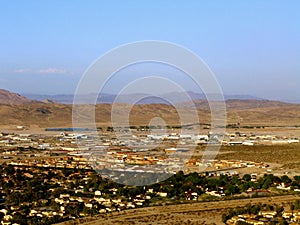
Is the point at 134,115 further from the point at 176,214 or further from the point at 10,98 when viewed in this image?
the point at 176,214

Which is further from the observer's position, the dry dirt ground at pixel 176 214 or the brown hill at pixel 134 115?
the brown hill at pixel 134 115

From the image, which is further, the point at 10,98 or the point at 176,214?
the point at 10,98

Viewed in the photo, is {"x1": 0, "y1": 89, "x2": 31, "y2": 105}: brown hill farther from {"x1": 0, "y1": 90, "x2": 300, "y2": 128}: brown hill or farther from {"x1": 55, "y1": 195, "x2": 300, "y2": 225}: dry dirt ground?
{"x1": 55, "y1": 195, "x2": 300, "y2": 225}: dry dirt ground

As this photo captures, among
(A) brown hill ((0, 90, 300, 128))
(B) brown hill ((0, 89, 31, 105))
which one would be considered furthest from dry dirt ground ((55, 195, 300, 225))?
(B) brown hill ((0, 89, 31, 105))

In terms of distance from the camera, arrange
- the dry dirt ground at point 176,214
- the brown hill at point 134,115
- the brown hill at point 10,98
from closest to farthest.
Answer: the dry dirt ground at point 176,214, the brown hill at point 134,115, the brown hill at point 10,98

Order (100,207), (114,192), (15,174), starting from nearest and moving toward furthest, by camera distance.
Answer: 1. (100,207)
2. (114,192)
3. (15,174)

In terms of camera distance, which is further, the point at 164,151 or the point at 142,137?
the point at 142,137

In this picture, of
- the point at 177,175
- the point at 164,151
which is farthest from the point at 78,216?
the point at 164,151

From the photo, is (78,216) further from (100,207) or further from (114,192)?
(114,192)

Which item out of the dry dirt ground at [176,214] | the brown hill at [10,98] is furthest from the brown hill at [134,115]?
the brown hill at [10,98]

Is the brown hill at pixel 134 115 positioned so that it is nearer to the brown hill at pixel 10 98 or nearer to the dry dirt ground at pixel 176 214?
the dry dirt ground at pixel 176 214

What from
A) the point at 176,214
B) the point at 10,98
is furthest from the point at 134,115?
the point at 176,214
